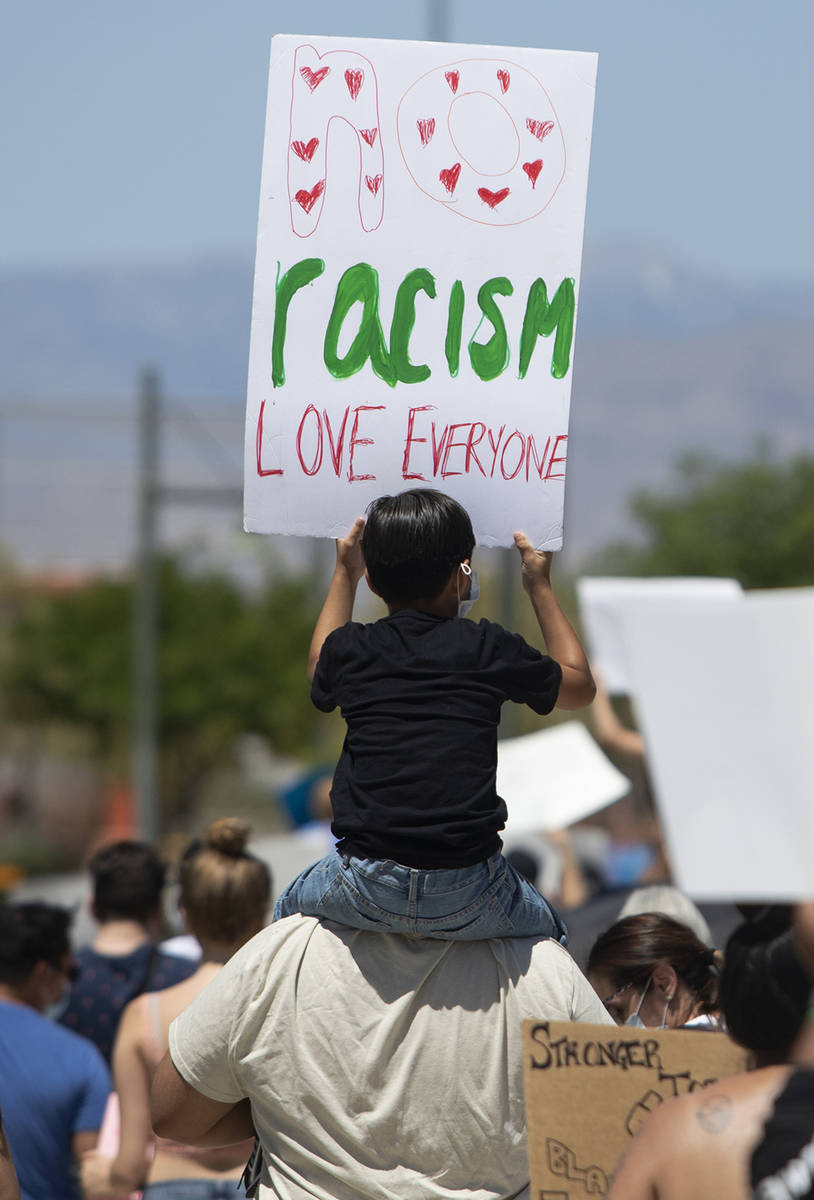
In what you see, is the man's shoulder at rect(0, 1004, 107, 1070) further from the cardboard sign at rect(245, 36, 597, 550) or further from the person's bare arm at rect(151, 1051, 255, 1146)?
the cardboard sign at rect(245, 36, 597, 550)

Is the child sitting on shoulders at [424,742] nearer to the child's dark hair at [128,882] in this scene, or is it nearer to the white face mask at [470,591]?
the white face mask at [470,591]

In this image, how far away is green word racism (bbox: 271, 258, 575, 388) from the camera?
2.70 meters

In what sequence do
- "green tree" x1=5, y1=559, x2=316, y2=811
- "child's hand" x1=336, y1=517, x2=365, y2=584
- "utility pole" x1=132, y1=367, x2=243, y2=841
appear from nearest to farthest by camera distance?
"child's hand" x1=336, y1=517, x2=365, y2=584 < "utility pole" x1=132, y1=367, x2=243, y2=841 < "green tree" x1=5, y1=559, x2=316, y2=811

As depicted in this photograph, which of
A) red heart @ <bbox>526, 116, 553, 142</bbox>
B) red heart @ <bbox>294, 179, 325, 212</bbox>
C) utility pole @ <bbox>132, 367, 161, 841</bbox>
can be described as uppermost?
red heart @ <bbox>526, 116, 553, 142</bbox>

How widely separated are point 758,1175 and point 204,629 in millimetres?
41489

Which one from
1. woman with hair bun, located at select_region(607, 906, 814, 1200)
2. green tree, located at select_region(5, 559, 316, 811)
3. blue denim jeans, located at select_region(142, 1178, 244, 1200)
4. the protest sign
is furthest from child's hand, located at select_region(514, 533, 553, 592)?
green tree, located at select_region(5, 559, 316, 811)

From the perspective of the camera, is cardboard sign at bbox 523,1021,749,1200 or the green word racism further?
the green word racism

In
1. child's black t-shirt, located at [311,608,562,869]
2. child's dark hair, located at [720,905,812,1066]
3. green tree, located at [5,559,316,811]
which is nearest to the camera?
child's dark hair, located at [720,905,812,1066]

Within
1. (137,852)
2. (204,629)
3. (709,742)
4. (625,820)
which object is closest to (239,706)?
(204,629)

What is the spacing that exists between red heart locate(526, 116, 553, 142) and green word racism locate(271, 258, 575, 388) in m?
0.25

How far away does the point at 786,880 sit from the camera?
1.79m

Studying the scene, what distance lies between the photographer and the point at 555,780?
18.4 ft

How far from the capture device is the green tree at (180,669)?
42281 millimetres

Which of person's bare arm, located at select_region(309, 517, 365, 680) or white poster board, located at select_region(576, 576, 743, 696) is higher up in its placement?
person's bare arm, located at select_region(309, 517, 365, 680)
